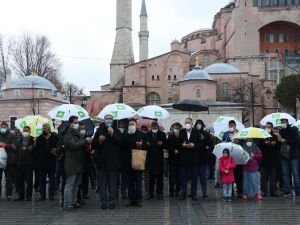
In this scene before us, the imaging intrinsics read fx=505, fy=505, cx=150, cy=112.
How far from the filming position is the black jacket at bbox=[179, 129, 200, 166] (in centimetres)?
1125

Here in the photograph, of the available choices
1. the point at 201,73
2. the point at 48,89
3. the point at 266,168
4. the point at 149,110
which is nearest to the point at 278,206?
the point at 266,168

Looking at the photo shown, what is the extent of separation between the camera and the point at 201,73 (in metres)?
42.7

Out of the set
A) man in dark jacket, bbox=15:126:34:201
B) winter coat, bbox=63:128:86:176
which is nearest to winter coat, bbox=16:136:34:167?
man in dark jacket, bbox=15:126:34:201

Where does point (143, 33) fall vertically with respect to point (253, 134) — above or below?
above

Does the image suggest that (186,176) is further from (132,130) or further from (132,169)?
(132,130)

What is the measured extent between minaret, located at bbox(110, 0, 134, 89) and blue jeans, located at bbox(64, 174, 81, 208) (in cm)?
5521

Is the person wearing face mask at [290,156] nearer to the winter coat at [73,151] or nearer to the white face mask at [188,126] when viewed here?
the white face mask at [188,126]

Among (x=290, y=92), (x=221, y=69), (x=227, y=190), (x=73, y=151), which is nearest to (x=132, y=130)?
(x=73, y=151)

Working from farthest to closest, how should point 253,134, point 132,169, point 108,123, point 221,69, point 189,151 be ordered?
A: point 221,69 → point 189,151 → point 253,134 → point 132,169 → point 108,123

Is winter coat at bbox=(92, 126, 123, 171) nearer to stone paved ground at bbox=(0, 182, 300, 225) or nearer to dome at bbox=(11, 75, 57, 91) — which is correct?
stone paved ground at bbox=(0, 182, 300, 225)

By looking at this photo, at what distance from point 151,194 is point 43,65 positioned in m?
49.0

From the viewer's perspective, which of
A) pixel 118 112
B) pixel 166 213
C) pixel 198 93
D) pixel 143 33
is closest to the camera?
A: pixel 166 213

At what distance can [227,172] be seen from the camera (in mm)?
11039

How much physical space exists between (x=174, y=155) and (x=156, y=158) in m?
0.45
